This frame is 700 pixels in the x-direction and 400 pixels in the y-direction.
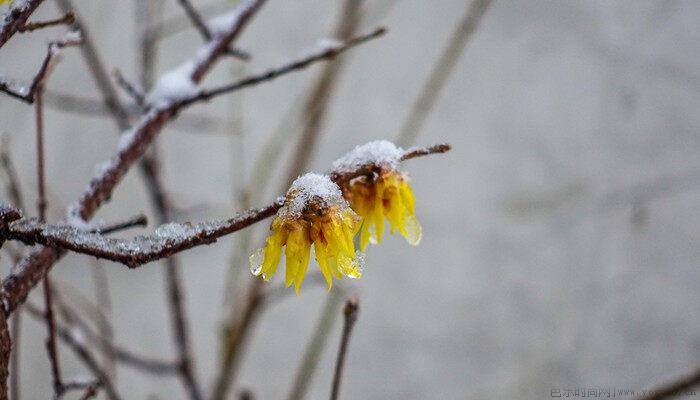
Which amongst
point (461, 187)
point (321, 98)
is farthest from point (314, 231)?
point (461, 187)

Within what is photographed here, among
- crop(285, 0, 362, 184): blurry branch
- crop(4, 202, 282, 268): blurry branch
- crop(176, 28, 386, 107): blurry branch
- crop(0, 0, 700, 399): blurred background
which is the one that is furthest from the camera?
crop(0, 0, 700, 399): blurred background

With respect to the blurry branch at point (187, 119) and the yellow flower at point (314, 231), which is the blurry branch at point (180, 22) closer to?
the blurry branch at point (187, 119)

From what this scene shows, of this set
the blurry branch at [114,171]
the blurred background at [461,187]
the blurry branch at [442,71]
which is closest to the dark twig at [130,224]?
the blurry branch at [114,171]

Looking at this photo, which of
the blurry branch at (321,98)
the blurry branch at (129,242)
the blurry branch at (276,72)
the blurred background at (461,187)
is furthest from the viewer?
the blurred background at (461,187)

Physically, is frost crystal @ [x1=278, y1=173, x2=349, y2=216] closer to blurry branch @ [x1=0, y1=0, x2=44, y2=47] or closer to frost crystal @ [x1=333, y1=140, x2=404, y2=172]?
frost crystal @ [x1=333, y1=140, x2=404, y2=172]

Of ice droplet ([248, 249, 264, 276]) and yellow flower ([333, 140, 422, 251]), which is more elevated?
yellow flower ([333, 140, 422, 251])

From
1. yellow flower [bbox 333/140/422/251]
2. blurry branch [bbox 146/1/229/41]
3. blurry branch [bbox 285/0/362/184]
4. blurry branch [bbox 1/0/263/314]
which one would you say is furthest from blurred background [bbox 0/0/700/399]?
yellow flower [bbox 333/140/422/251]

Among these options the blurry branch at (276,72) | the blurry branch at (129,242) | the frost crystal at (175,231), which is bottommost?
the blurry branch at (129,242)

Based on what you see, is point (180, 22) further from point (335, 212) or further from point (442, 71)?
point (335, 212)
